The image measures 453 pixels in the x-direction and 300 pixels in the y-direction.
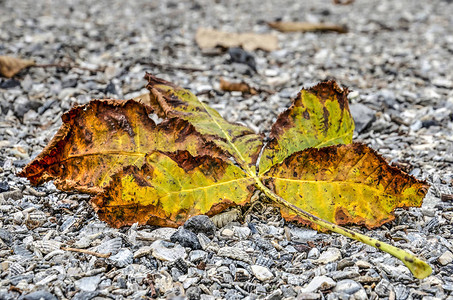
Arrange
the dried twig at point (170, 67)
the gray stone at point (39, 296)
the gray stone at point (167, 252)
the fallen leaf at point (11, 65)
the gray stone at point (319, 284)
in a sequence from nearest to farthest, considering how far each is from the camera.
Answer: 1. the gray stone at point (39, 296)
2. the gray stone at point (319, 284)
3. the gray stone at point (167, 252)
4. the fallen leaf at point (11, 65)
5. the dried twig at point (170, 67)

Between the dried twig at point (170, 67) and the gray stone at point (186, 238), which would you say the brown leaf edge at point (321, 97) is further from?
the dried twig at point (170, 67)

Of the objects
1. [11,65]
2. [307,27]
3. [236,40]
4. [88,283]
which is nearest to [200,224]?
[88,283]

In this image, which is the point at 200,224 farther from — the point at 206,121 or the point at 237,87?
the point at 237,87

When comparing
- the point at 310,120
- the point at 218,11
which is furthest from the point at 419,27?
the point at 310,120

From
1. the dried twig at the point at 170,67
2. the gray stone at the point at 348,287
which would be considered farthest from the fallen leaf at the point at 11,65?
the gray stone at the point at 348,287

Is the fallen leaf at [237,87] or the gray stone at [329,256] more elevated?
the fallen leaf at [237,87]

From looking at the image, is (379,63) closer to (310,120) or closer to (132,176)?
(310,120)

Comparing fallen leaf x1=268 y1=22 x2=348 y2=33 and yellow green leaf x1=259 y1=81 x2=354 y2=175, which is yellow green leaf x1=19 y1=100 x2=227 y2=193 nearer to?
yellow green leaf x1=259 y1=81 x2=354 y2=175
